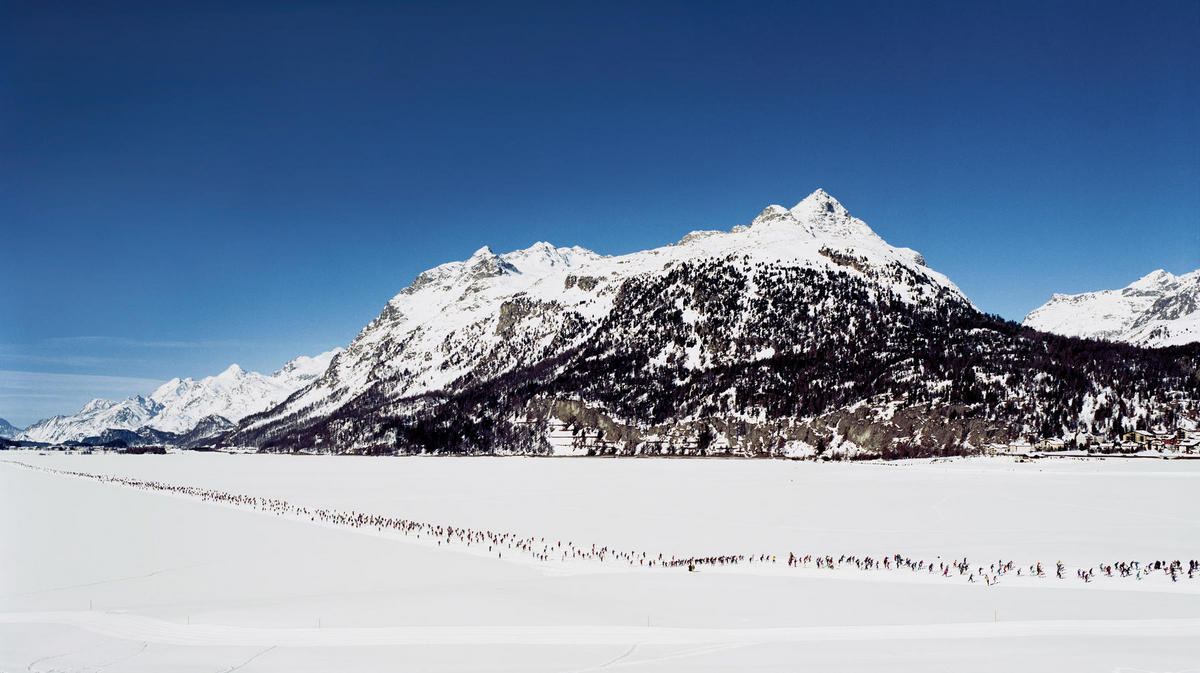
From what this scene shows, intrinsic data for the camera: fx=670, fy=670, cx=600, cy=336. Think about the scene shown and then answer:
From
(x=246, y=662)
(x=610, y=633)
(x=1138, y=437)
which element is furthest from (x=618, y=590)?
(x=1138, y=437)

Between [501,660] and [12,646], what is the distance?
2298 centimetres

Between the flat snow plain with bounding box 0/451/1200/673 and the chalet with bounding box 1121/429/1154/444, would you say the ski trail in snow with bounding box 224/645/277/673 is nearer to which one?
the flat snow plain with bounding box 0/451/1200/673

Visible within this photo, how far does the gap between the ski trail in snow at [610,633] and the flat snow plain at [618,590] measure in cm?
17

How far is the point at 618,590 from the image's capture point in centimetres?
4134

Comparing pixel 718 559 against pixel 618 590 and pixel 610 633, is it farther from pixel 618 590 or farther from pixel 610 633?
pixel 610 633

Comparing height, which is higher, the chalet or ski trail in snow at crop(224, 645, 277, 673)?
the chalet

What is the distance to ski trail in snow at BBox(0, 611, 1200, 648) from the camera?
102 ft

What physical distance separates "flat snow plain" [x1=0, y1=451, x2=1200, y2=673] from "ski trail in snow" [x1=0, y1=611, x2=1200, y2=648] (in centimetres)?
17

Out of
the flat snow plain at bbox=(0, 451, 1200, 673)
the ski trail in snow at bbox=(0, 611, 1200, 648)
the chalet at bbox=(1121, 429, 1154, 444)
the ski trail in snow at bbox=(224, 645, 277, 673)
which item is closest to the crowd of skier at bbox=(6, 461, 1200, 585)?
the flat snow plain at bbox=(0, 451, 1200, 673)

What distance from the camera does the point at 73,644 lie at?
31.3 m

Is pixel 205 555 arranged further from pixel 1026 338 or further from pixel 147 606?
pixel 1026 338

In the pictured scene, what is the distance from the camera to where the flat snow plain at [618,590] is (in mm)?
29016

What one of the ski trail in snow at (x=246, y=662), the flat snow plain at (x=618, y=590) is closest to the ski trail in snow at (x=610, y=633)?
the flat snow plain at (x=618, y=590)

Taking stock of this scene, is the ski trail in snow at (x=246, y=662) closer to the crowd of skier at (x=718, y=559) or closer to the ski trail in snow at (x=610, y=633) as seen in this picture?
the ski trail in snow at (x=610, y=633)
